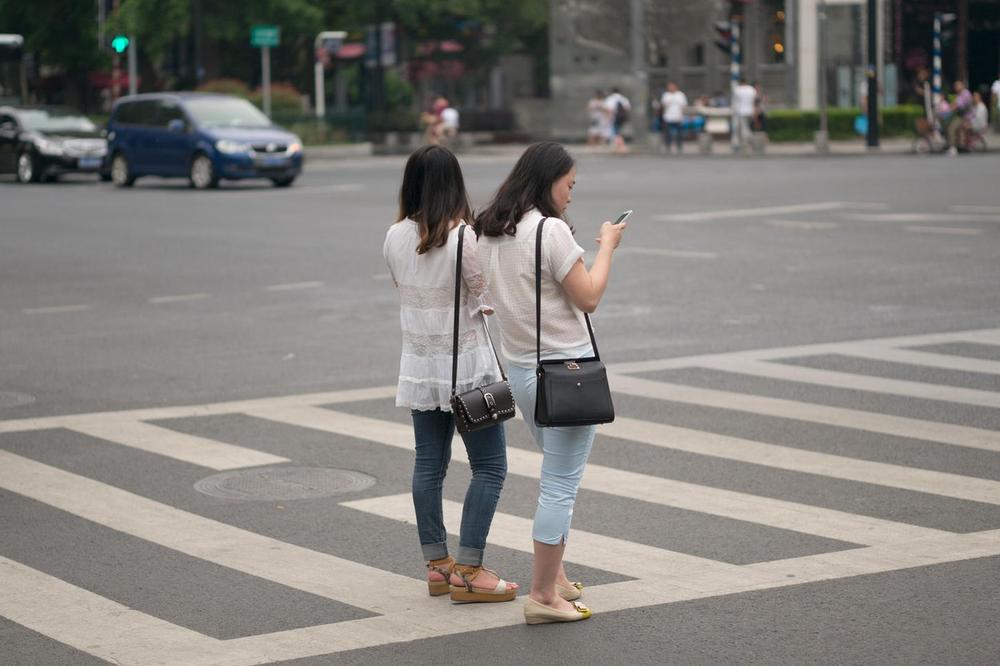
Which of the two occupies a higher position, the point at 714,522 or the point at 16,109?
the point at 16,109

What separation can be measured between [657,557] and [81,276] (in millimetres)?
12220

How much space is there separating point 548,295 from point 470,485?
846mm

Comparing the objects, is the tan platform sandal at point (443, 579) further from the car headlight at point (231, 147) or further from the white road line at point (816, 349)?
the car headlight at point (231, 147)

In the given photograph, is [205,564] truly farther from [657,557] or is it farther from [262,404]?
[262,404]

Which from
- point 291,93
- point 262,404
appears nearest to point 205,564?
point 262,404

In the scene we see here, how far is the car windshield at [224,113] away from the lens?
3312cm

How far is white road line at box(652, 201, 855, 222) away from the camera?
22875 millimetres

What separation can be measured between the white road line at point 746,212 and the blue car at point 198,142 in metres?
11.2

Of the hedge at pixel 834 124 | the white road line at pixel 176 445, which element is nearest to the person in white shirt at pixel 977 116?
the hedge at pixel 834 124

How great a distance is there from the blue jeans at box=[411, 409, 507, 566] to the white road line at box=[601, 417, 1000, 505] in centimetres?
260

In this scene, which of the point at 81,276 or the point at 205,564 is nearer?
the point at 205,564

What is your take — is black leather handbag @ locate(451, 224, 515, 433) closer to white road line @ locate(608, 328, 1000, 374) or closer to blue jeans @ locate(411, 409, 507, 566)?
blue jeans @ locate(411, 409, 507, 566)

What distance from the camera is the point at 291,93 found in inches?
2223

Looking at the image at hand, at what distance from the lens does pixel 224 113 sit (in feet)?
111
